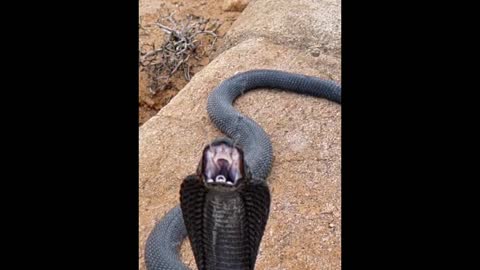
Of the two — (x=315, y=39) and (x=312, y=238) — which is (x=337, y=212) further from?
(x=315, y=39)

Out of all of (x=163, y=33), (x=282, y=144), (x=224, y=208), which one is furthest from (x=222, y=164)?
(x=163, y=33)

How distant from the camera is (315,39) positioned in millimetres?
5980

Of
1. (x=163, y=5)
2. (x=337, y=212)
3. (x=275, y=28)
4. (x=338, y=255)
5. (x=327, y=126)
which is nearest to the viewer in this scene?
(x=338, y=255)

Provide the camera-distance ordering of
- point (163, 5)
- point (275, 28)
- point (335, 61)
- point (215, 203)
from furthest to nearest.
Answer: point (163, 5) < point (275, 28) < point (335, 61) < point (215, 203)

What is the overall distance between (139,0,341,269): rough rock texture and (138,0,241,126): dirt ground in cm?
71

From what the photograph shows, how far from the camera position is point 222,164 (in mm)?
1823

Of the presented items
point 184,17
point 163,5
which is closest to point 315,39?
point 184,17

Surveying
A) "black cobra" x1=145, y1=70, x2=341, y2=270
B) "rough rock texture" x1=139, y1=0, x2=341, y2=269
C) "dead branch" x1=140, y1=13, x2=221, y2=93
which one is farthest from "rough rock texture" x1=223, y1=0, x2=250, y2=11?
"black cobra" x1=145, y1=70, x2=341, y2=270

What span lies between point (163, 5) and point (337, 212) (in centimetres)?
512

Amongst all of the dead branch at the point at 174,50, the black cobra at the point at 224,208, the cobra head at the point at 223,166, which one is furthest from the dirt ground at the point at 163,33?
the cobra head at the point at 223,166

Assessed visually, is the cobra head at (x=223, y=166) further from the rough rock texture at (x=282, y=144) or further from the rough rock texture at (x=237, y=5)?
the rough rock texture at (x=237, y=5)

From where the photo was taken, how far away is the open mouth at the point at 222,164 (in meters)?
1.76

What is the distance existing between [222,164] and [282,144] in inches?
101

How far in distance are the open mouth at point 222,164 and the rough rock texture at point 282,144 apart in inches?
57.4
